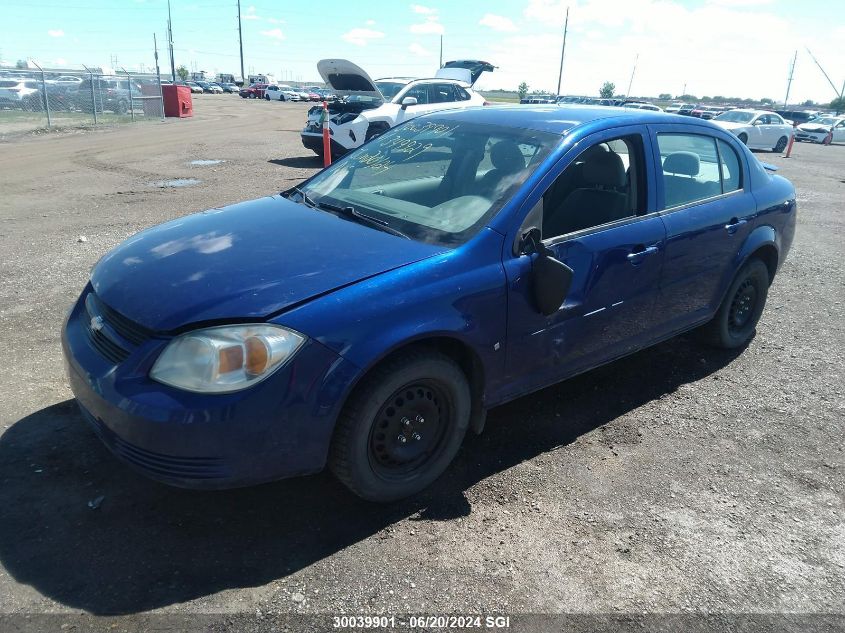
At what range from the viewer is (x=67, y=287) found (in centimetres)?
550

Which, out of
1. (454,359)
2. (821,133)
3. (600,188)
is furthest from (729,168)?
(821,133)

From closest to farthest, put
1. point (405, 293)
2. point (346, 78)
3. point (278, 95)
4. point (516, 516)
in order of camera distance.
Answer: point (405, 293)
point (516, 516)
point (346, 78)
point (278, 95)

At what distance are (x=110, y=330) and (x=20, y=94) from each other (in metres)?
25.6

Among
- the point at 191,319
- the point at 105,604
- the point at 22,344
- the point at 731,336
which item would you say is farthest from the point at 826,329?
the point at 22,344

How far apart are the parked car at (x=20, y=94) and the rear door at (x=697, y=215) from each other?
24896mm

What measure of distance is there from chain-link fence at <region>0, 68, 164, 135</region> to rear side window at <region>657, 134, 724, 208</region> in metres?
22.2

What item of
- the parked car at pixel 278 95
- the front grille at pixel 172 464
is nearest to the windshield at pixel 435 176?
the front grille at pixel 172 464

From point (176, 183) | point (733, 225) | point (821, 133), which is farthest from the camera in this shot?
point (821, 133)

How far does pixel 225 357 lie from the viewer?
243cm

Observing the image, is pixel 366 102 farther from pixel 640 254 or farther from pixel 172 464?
pixel 172 464

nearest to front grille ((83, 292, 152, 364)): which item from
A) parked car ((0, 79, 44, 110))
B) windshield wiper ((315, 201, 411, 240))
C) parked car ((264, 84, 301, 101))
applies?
windshield wiper ((315, 201, 411, 240))

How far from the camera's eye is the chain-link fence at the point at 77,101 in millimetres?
22062

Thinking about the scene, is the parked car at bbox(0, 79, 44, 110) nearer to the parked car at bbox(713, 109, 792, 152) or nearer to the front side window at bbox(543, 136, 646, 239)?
the front side window at bbox(543, 136, 646, 239)

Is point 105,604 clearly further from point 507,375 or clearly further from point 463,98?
point 463,98
